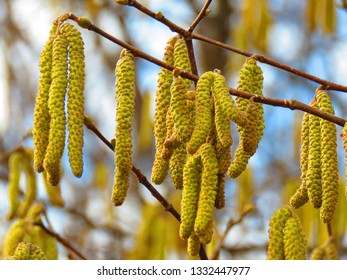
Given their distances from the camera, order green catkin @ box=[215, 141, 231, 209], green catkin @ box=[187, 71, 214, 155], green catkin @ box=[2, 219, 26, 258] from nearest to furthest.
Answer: green catkin @ box=[187, 71, 214, 155]
green catkin @ box=[215, 141, 231, 209]
green catkin @ box=[2, 219, 26, 258]

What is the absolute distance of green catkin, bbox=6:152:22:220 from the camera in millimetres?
2580

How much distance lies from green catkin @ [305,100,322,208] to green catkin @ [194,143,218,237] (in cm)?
20

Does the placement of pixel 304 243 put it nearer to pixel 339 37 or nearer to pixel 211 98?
pixel 211 98

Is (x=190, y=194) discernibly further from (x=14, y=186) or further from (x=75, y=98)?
(x=14, y=186)

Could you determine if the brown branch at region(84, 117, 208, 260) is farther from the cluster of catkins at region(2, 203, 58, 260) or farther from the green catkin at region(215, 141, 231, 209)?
the cluster of catkins at region(2, 203, 58, 260)

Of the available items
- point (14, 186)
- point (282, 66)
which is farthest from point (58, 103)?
point (14, 186)

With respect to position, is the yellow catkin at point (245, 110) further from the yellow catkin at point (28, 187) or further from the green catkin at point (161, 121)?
the yellow catkin at point (28, 187)

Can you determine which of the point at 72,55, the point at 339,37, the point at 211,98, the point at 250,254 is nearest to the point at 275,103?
the point at 211,98

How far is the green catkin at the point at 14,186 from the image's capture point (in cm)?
258

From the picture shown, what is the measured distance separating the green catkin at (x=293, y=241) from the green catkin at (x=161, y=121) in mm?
283

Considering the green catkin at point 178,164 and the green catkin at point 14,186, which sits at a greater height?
the green catkin at point 14,186

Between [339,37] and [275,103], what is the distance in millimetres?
5680

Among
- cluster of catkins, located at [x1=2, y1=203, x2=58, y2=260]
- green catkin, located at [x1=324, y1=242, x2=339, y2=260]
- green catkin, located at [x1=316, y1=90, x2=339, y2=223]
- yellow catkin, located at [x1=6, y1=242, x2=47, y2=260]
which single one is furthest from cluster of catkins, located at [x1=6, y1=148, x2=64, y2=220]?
green catkin, located at [x1=316, y1=90, x2=339, y2=223]

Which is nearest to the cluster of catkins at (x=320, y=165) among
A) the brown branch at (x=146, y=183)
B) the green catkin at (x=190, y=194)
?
the green catkin at (x=190, y=194)
